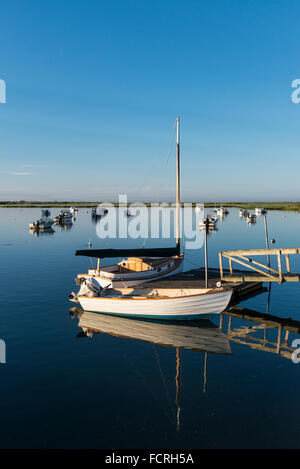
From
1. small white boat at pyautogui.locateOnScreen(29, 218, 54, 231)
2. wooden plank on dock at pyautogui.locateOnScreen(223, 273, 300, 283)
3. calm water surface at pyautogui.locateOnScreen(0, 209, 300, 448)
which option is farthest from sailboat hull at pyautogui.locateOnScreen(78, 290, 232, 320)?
small white boat at pyautogui.locateOnScreen(29, 218, 54, 231)

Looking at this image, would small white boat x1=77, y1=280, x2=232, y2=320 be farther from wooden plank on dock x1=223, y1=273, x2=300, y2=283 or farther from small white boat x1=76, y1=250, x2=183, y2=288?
wooden plank on dock x1=223, y1=273, x2=300, y2=283

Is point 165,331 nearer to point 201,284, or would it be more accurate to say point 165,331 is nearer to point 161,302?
point 161,302

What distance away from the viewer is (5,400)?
1478cm

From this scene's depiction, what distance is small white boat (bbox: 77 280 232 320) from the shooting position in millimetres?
24062

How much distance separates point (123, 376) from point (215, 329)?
31.9 feet

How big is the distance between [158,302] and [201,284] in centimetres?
645

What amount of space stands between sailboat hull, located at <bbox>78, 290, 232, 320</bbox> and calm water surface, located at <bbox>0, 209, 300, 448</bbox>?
108 centimetres

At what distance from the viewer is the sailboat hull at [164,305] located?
24031 mm

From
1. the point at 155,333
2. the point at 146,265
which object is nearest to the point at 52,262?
the point at 146,265

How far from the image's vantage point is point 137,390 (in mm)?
15562

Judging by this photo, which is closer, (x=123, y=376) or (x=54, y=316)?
(x=123, y=376)

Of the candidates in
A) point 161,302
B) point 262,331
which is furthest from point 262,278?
point 161,302

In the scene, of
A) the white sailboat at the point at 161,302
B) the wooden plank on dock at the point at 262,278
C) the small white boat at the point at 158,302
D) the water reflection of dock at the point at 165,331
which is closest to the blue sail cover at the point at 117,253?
the small white boat at the point at 158,302

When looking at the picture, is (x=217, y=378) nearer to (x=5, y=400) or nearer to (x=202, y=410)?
(x=202, y=410)
